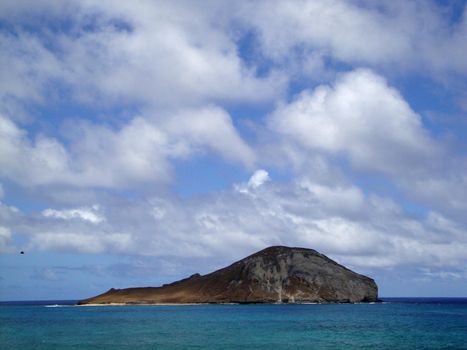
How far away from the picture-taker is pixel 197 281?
198 m

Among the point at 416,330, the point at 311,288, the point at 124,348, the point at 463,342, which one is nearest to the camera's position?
the point at 124,348

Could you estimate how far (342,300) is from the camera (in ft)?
577

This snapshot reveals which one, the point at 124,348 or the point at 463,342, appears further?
the point at 463,342

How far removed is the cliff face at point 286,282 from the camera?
6905 inches

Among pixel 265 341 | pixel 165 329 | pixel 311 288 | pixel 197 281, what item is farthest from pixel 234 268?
pixel 265 341

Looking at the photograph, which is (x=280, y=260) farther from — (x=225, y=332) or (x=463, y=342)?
(x=463, y=342)

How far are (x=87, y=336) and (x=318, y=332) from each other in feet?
93.8

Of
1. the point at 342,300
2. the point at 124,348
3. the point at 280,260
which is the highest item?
the point at 280,260

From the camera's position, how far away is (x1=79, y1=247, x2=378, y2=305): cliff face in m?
175

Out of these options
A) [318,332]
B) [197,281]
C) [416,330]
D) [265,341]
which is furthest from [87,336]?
[197,281]

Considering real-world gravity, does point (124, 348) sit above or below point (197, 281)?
below

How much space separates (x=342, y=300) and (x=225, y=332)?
355 ft

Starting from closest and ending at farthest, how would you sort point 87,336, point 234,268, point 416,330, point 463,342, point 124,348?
point 124,348, point 463,342, point 87,336, point 416,330, point 234,268

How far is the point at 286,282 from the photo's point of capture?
584 feet
